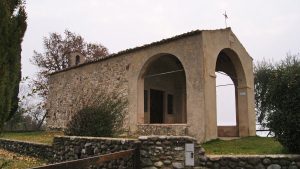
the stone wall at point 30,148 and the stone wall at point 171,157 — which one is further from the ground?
the stone wall at point 171,157

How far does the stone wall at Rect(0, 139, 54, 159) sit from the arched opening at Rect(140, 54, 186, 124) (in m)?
6.39

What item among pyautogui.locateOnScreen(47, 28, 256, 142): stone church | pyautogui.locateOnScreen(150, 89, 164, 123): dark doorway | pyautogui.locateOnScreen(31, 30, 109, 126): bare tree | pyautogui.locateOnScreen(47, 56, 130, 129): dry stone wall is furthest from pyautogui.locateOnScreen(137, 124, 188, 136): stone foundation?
pyautogui.locateOnScreen(31, 30, 109, 126): bare tree

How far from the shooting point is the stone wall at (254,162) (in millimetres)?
5984

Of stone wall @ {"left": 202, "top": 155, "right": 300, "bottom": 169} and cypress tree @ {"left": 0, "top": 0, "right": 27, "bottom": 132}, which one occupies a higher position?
cypress tree @ {"left": 0, "top": 0, "right": 27, "bottom": 132}

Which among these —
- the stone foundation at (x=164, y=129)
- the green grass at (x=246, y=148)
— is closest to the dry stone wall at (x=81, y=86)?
the stone foundation at (x=164, y=129)

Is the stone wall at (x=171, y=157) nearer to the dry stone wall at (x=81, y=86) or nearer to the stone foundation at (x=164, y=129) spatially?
the stone foundation at (x=164, y=129)

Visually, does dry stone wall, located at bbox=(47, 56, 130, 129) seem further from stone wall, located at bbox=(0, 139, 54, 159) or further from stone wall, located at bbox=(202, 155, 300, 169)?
stone wall, located at bbox=(202, 155, 300, 169)

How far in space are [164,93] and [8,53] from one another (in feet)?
43.6

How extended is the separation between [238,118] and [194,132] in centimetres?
344

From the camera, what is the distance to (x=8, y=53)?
4781 millimetres

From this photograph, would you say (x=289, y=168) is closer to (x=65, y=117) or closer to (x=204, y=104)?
(x=204, y=104)

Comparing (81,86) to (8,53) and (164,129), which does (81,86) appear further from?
(8,53)

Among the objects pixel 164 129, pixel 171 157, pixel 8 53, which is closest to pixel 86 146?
pixel 171 157

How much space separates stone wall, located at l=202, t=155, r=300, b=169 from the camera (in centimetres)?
598
